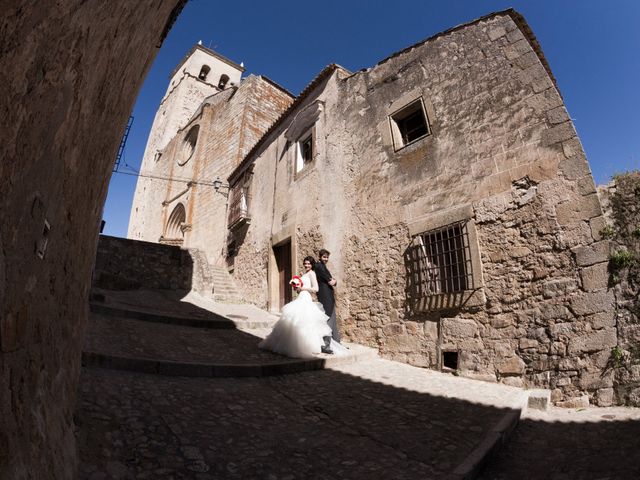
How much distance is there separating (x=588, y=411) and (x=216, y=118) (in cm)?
1809

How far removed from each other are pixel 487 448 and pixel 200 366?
9.17 ft

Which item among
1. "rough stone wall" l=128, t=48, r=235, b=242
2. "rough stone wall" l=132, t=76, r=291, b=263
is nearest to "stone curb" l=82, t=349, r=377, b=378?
"rough stone wall" l=132, t=76, r=291, b=263

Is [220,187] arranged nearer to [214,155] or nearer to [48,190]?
[214,155]

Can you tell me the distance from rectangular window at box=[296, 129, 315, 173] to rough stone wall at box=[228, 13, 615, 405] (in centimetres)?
105

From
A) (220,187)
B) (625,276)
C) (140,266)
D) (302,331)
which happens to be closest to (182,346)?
(302,331)

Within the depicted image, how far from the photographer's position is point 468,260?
5.21 meters

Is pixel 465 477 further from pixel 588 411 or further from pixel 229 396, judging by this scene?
pixel 588 411

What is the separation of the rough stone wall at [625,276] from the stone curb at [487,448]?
4.13 feet

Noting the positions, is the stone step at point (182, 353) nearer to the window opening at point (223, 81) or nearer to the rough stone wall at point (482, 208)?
the rough stone wall at point (482, 208)

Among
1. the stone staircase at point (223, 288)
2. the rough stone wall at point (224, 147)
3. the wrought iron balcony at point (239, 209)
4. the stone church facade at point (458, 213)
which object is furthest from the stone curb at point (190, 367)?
the rough stone wall at point (224, 147)

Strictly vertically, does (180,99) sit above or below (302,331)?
above

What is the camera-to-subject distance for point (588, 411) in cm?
Answer: 370

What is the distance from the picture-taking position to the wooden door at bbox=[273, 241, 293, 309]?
9.23m

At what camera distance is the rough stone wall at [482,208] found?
4.23m
